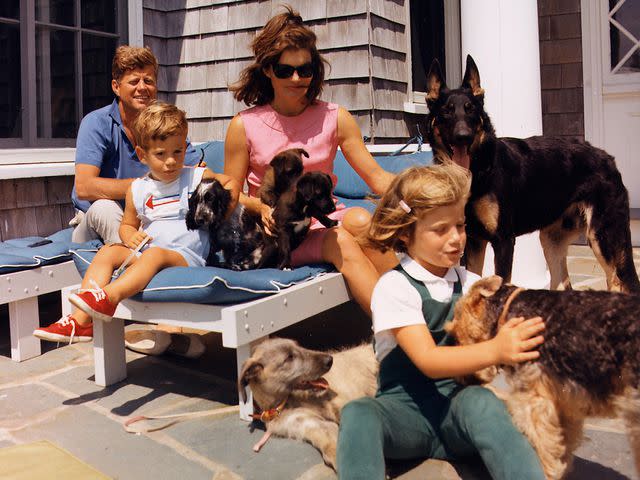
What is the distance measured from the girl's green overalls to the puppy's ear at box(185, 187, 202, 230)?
1.40 m

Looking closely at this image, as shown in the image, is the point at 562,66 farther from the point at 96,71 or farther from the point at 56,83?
the point at 56,83

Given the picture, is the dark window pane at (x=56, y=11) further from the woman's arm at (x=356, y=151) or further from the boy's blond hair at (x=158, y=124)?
the woman's arm at (x=356, y=151)

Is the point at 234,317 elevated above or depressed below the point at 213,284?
below

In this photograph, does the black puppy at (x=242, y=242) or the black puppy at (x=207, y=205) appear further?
the black puppy at (x=242, y=242)

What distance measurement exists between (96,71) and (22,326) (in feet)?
9.59

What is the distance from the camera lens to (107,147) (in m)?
4.40

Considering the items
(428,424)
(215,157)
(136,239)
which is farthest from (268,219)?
(215,157)

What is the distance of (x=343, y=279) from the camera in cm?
356

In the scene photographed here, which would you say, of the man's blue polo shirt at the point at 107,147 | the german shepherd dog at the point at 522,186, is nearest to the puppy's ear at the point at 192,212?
the man's blue polo shirt at the point at 107,147

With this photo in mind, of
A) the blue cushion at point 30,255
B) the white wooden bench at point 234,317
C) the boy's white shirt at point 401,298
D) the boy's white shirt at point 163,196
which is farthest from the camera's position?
the blue cushion at point 30,255

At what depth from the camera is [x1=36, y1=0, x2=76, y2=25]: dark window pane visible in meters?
5.64

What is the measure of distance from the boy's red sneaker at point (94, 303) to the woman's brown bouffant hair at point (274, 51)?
1538mm

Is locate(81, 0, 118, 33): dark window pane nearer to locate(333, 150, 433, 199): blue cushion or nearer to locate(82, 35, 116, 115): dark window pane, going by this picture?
locate(82, 35, 116, 115): dark window pane

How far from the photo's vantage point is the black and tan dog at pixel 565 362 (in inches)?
75.7
